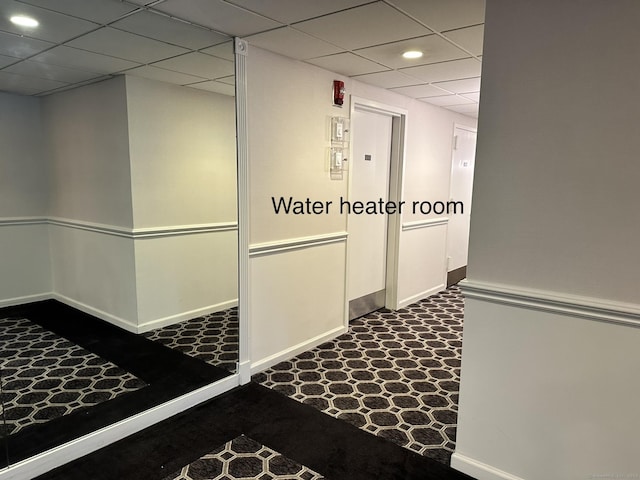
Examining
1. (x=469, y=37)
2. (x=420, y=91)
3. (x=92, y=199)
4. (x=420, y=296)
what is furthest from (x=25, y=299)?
(x=420, y=296)

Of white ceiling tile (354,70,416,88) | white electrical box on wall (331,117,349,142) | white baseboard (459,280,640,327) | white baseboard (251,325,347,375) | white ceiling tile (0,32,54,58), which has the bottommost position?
white baseboard (251,325,347,375)

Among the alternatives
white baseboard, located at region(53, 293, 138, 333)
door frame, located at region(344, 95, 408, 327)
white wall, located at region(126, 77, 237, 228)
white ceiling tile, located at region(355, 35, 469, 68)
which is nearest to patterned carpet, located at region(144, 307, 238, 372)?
white baseboard, located at region(53, 293, 138, 333)

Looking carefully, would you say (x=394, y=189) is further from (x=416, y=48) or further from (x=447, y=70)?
(x=416, y=48)

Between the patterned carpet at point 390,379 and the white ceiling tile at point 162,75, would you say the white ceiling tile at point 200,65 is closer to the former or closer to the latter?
the white ceiling tile at point 162,75

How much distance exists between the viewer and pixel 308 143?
10.8 feet

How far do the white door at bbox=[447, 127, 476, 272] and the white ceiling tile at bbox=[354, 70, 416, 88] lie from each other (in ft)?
6.03

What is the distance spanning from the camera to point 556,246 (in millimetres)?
1729

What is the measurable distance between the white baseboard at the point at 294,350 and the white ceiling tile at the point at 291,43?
7.44 ft

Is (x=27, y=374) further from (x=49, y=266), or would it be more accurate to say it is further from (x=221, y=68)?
(x=221, y=68)

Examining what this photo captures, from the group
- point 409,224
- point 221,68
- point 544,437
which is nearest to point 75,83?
point 221,68

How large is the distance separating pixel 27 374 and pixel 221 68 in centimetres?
213

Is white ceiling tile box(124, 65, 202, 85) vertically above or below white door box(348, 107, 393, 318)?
above

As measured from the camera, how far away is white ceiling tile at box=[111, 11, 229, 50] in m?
2.28

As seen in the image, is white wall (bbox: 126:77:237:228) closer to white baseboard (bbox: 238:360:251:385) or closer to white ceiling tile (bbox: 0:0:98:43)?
white ceiling tile (bbox: 0:0:98:43)
